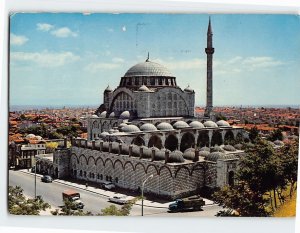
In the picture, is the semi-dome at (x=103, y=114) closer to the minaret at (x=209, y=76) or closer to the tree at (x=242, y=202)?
the minaret at (x=209, y=76)

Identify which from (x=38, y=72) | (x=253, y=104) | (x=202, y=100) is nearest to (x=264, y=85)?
(x=253, y=104)

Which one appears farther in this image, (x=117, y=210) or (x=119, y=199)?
A: (x=119, y=199)

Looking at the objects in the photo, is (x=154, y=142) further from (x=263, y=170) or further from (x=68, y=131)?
(x=263, y=170)

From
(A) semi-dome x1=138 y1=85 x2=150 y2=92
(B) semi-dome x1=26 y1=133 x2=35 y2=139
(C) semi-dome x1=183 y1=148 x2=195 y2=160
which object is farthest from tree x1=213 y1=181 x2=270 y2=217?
(B) semi-dome x1=26 y1=133 x2=35 y2=139

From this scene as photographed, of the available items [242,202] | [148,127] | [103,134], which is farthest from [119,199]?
[242,202]

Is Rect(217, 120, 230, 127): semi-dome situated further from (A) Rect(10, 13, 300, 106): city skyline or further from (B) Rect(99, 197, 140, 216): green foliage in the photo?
(B) Rect(99, 197, 140, 216): green foliage
